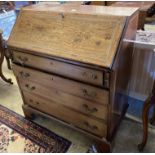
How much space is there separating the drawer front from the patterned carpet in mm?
680

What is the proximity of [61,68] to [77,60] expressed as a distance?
0.55ft

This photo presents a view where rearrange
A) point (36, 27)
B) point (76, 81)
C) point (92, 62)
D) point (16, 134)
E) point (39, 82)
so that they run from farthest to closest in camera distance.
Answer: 1. point (16, 134)
2. point (39, 82)
3. point (36, 27)
4. point (76, 81)
5. point (92, 62)

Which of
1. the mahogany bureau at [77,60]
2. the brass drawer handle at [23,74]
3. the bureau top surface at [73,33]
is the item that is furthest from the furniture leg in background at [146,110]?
the brass drawer handle at [23,74]

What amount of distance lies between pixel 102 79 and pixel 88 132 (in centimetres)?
57

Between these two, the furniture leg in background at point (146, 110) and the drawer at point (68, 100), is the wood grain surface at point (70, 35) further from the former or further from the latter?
the furniture leg in background at point (146, 110)

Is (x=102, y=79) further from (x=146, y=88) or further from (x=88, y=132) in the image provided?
(x=146, y=88)

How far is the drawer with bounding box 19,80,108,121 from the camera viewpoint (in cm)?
116

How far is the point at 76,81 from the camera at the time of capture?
1114 mm

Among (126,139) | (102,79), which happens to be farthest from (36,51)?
(126,139)

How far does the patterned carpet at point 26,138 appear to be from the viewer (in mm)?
1446

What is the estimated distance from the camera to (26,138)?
1548 millimetres

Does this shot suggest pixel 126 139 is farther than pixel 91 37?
Yes

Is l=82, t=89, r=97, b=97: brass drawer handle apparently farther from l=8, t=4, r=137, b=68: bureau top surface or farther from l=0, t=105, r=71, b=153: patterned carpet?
l=0, t=105, r=71, b=153: patterned carpet

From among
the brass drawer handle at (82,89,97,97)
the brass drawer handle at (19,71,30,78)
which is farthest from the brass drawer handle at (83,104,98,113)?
the brass drawer handle at (19,71,30,78)
